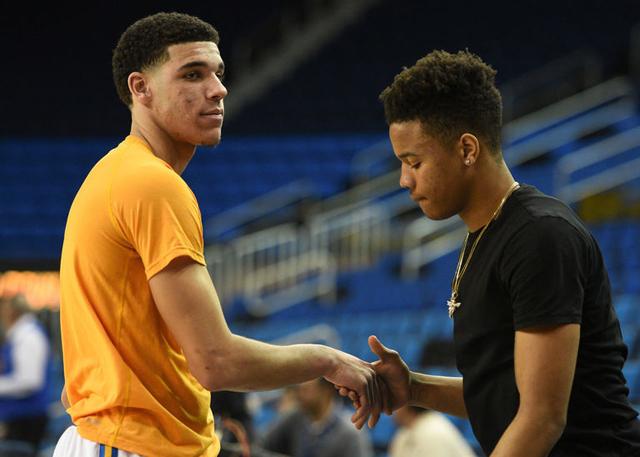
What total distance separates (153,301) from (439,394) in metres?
0.92

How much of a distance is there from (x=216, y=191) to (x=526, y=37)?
19.4ft

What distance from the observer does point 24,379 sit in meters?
8.57

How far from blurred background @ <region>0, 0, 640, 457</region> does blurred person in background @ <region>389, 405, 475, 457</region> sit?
1.78 m

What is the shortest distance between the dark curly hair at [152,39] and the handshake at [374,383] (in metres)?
0.97

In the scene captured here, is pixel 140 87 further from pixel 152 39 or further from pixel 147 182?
pixel 147 182

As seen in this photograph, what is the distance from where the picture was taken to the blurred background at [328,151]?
11562 millimetres

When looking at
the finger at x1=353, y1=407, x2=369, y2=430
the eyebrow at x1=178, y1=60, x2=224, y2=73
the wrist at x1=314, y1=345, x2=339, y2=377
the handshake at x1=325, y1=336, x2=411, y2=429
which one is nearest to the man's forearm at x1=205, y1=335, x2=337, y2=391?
the wrist at x1=314, y1=345, x2=339, y2=377

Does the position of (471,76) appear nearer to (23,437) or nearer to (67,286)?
(67,286)

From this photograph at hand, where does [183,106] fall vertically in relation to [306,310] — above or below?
above

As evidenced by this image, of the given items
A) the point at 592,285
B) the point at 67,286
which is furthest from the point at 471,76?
the point at 67,286

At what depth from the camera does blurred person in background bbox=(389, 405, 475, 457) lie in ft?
20.8

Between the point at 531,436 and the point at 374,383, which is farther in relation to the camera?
the point at 374,383

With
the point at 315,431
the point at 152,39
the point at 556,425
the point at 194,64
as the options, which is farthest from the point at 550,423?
the point at 315,431

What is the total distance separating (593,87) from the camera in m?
16.7
